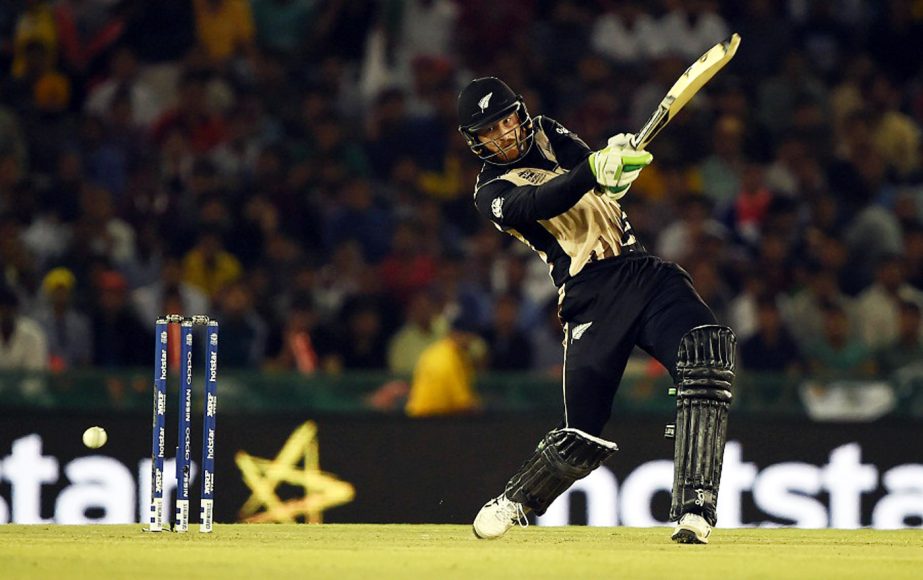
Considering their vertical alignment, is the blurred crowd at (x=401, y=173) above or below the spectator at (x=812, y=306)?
above

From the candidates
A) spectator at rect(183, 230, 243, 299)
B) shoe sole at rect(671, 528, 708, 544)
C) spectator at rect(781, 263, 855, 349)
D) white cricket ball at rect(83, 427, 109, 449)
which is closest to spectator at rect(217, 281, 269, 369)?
spectator at rect(183, 230, 243, 299)

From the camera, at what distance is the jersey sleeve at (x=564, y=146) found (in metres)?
7.38

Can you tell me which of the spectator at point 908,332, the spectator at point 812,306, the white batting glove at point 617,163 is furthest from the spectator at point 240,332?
the white batting glove at point 617,163

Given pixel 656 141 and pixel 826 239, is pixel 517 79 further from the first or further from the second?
pixel 826 239

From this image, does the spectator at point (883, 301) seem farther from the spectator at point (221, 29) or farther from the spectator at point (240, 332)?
the spectator at point (221, 29)

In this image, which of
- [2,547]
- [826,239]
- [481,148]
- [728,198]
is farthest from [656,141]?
[2,547]

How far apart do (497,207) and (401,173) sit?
6.93m

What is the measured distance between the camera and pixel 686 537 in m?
6.77

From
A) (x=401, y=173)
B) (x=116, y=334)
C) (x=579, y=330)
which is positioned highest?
(x=401, y=173)

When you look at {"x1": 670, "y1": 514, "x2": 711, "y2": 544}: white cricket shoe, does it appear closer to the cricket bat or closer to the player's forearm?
the player's forearm

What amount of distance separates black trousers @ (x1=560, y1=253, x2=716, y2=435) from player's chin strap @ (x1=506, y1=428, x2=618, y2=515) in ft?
0.23

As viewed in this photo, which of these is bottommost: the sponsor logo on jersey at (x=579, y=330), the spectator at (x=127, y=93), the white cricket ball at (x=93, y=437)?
the white cricket ball at (x=93, y=437)

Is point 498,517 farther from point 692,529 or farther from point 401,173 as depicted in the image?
point 401,173

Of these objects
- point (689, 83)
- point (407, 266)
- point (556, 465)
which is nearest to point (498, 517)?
point (556, 465)
